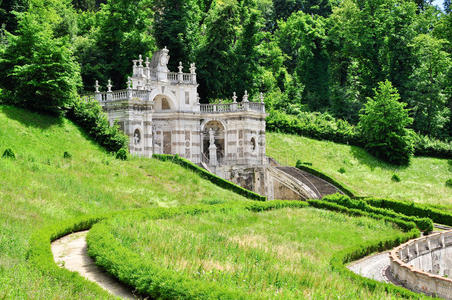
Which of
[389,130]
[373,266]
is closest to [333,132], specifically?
[389,130]

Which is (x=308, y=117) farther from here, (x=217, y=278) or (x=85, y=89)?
(x=217, y=278)

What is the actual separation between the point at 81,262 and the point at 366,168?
44930mm

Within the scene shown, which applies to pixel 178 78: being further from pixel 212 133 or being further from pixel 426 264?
pixel 426 264

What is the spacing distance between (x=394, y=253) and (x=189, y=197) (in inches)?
581

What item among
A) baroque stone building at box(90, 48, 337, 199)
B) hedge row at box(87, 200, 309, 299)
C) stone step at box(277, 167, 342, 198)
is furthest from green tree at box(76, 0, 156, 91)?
hedge row at box(87, 200, 309, 299)

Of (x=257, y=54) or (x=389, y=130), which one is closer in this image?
(x=389, y=130)

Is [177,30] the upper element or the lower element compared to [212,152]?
upper

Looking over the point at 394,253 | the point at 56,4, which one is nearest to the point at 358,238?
the point at 394,253

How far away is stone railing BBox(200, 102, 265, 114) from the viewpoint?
45.8m

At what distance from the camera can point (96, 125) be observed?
36.3m

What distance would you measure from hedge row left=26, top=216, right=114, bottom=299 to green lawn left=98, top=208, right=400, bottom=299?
6.36 ft

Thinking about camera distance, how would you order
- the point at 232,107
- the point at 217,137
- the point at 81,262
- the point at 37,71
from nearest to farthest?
the point at 81,262
the point at 37,71
the point at 232,107
the point at 217,137

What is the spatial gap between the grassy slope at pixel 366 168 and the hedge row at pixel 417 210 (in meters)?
8.01

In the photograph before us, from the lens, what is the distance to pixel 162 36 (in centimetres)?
5647
